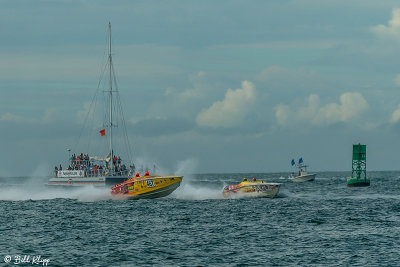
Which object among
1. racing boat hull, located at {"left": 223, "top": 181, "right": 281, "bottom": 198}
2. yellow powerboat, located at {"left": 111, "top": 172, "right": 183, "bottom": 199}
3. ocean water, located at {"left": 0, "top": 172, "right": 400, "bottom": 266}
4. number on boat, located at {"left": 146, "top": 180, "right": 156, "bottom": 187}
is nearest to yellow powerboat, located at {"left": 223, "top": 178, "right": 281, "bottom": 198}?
racing boat hull, located at {"left": 223, "top": 181, "right": 281, "bottom": 198}

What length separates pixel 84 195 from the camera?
7312 cm

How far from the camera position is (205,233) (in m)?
39.9

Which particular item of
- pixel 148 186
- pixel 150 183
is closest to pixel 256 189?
pixel 150 183

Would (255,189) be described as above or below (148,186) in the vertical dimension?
below

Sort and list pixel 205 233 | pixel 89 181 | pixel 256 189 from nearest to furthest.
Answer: pixel 205 233
pixel 256 189
pixel 89 181

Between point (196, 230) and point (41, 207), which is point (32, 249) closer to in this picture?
point (196, 230)

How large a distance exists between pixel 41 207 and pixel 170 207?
559 inches

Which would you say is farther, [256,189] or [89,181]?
[89,181]

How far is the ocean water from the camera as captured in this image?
31062 millimetres

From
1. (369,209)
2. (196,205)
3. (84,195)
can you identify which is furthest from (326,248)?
(84,195)

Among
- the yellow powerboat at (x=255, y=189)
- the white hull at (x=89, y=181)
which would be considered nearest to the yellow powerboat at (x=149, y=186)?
the yellow powerboat at (x=255, y=189)

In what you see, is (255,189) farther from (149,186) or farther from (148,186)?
(148,186)

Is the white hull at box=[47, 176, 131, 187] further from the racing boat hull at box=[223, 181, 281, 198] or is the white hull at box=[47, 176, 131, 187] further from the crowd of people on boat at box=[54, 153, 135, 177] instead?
the racing boat hull at box=[223, 181, 281, 198]

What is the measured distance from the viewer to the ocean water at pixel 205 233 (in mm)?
31062
